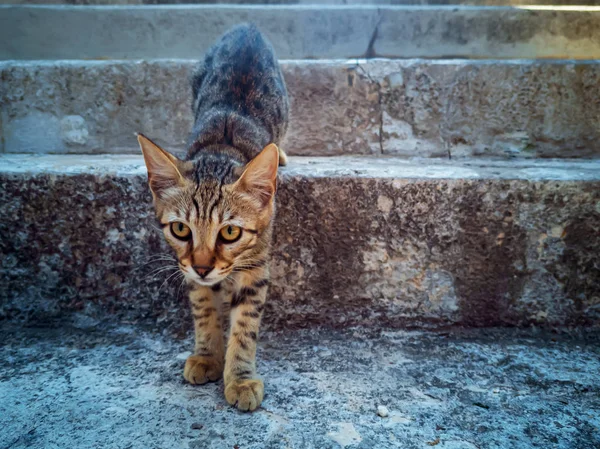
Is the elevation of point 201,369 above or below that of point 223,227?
below

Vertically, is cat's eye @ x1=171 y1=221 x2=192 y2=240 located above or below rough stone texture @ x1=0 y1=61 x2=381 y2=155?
below

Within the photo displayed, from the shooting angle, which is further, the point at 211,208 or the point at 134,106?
the point at 134,106

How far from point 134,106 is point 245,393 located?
2323 mm

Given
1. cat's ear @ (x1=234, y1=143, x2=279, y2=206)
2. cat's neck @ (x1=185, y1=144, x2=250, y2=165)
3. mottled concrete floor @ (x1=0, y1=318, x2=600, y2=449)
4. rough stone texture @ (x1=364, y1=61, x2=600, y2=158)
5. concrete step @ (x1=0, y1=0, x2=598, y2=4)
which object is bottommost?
mottled concrete floor @ (x1=0, y1=318, x2=600, y2=449)

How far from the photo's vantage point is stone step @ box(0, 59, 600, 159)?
10.1 feet

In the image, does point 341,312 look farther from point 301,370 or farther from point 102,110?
point 102,110

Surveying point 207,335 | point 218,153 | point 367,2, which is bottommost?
point 207,335

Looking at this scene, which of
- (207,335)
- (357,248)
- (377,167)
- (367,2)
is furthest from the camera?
(367,2)

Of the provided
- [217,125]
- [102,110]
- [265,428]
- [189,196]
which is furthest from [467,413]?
[102,110]

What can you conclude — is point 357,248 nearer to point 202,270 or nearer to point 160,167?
point 202,270

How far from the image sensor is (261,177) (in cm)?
180

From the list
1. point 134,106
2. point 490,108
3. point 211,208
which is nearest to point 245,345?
point 211,208

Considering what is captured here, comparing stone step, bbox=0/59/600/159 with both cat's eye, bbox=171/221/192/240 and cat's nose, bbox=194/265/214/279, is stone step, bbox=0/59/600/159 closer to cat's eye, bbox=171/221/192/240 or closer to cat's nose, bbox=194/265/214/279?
cat's eye, bbox=171/221/192/240

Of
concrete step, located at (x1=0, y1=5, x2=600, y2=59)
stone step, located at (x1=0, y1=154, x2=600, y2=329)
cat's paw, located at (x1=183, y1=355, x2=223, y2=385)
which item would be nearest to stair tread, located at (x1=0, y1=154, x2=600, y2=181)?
stone step, located at (x1=0, y1=154, x2=600, y2=329)
